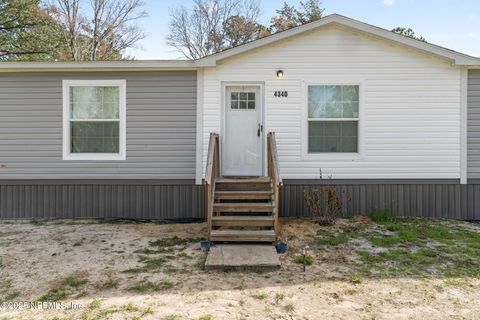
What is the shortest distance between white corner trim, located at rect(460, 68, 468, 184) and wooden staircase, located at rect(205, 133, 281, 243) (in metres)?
4.01

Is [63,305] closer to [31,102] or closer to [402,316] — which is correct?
[402,316]

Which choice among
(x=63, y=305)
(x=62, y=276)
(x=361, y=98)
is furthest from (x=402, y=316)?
(x=361, y=98)

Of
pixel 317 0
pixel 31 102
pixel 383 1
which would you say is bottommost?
pixel 31 102

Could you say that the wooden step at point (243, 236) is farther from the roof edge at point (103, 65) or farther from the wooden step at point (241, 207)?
the roof edge at point (103, 65)

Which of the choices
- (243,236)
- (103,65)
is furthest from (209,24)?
(243,236)

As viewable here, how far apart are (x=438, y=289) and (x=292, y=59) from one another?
15.8 ft

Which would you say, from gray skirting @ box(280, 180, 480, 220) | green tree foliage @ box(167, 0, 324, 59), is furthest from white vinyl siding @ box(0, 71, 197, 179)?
green tree foliage @ box(167, 0, 324, 59)

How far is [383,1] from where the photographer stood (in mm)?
13117

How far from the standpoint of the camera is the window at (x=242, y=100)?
275 inches

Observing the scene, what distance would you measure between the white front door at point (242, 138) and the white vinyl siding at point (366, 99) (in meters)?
0.30

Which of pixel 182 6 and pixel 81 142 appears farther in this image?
pixel 182 6

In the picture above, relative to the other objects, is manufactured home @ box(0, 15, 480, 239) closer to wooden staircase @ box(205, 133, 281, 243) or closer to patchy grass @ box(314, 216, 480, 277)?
wooden staircase @ box(205, 133, 281, 243)

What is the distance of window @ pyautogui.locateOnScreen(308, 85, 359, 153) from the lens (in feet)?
22.5

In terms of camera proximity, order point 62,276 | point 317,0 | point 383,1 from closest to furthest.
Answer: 1. point 62,276
2. point 383,1
3. point 317,0
